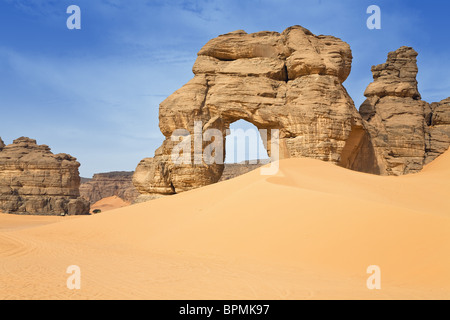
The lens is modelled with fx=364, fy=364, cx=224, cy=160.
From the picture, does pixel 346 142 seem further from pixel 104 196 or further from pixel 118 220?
pixel 104 196

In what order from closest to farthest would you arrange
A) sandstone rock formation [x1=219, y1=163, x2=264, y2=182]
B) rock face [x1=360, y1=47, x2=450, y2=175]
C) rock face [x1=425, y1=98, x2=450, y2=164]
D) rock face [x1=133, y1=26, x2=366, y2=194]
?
1. rock face [x1=133, y1=26, x2=366, y2=194]
2. rock face [x1=360, y1=47, x2=450, y2=175]
3. rock face [x1=425, y1=98, x2=450, y2=164]
4. sandstone rock formation [x1=219, y1=163, x2=264, y2=182]

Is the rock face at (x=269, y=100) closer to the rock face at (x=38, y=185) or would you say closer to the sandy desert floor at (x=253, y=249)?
the sandy desert floor at (x=253, y=249)

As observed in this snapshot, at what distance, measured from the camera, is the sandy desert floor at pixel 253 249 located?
536 cm

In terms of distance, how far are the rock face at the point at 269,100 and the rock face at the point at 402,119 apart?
1262mm

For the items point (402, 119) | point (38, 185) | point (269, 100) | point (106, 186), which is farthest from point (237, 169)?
point (106, 186)

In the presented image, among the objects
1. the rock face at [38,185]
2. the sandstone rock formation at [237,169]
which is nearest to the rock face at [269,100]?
the rock face at [38,185]

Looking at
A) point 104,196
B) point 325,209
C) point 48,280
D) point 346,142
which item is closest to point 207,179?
point 346,142

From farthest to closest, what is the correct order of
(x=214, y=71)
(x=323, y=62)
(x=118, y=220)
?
1. (x=214, y=71)
2. (x=323, y=62)
3. (x=118, y=220)

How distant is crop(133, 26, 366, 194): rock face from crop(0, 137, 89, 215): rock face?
39.0 feet

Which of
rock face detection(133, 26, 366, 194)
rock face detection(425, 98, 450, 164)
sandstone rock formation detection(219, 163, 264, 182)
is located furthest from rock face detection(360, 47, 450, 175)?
sandstone rock formation detection(219, 163, 264, 182)

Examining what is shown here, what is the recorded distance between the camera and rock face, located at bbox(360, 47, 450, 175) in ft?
68.0

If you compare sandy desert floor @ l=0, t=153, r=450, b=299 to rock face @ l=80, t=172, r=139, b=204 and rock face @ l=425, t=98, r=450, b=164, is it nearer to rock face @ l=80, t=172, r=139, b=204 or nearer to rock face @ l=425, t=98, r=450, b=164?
rock face @ l=425, t=98, r=450, b=164
